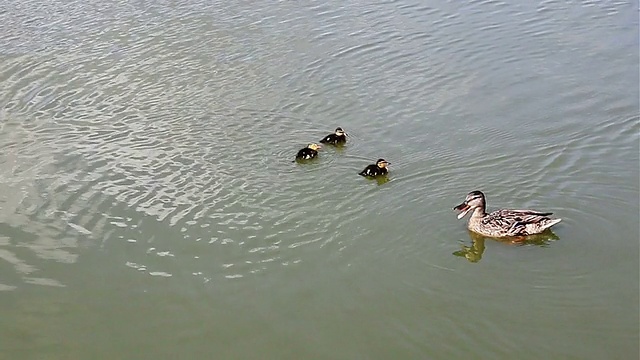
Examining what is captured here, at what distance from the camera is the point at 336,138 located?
7.46 metres

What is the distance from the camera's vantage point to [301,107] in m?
8.46

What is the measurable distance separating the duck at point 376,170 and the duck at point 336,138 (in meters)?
0.69

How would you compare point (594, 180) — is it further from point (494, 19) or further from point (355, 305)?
point (494, 19)

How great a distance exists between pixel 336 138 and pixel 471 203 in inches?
72.7

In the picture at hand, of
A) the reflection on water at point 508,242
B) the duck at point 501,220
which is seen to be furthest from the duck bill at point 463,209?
the reflection on water at point 508,242

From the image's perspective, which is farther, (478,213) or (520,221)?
(478,213)

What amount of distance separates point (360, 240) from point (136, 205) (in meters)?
2.00

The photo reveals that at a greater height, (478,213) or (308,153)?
(308,153)

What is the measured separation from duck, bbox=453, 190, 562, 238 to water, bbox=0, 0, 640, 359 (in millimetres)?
124

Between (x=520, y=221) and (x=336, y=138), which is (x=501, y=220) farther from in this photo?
(x=336, y=138)

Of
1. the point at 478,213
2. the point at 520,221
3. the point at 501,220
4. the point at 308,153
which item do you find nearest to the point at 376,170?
the point at 308,153

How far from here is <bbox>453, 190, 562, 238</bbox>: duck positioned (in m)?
5.66

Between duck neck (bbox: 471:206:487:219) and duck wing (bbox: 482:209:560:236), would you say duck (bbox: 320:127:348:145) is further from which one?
duck wing (bbox: 482:209:560:236)

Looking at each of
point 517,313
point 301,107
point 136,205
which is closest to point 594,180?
point 517,313
